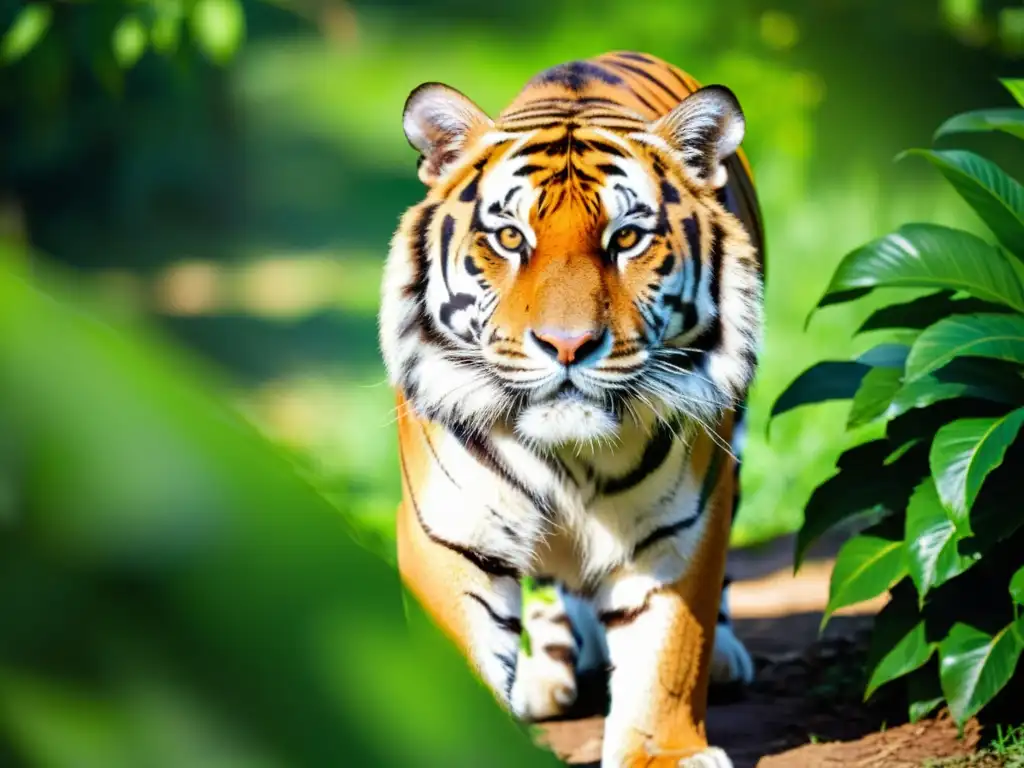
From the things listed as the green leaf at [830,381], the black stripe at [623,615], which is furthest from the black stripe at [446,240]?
the green leaf at [830,381]

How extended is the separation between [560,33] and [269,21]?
295 centimetres

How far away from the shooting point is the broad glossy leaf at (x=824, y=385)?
3.15m

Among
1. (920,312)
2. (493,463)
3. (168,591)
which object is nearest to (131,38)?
(493,463)

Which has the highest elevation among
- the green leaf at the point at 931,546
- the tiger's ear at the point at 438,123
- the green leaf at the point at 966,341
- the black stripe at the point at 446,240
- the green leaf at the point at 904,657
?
the tiger's ear at the point at 438,123

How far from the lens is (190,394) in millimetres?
415

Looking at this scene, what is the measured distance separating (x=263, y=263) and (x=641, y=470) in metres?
10.7

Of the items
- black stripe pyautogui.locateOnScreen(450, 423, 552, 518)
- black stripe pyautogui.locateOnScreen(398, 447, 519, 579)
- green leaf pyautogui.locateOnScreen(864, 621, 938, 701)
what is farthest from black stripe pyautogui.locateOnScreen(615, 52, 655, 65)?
green leaf pyautogui.locateOnScreen(864, 621, 938, 701)

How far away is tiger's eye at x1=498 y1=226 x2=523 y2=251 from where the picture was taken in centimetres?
260

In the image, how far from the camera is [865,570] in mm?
2977

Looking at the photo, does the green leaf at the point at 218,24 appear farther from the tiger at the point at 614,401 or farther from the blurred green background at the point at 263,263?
the tiger at the point at 614,401

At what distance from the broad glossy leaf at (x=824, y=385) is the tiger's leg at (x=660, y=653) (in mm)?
476

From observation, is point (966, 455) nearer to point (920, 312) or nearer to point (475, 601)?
point (920, 312)

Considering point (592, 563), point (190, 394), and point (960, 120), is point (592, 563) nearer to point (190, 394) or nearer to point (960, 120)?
point (960, 120)

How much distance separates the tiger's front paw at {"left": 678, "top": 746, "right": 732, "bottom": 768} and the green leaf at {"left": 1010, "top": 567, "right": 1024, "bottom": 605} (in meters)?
0.63
